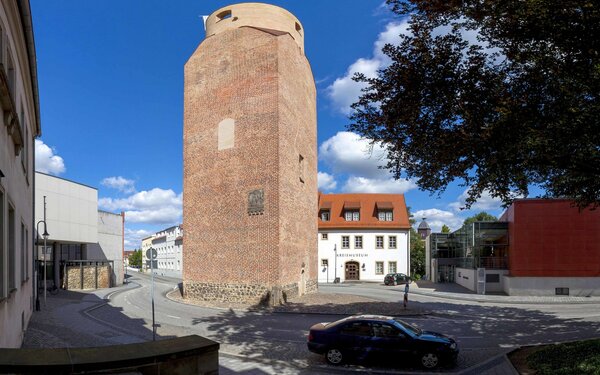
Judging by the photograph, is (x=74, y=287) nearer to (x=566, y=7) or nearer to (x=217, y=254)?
(x=217, y=254)

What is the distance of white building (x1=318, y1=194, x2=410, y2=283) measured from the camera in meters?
50.2

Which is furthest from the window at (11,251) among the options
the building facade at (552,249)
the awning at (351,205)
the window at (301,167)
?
the awning at (351,205)

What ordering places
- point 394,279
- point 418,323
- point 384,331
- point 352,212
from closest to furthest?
point 384,331 < point 418,323 < point 394,279 < point 352,212

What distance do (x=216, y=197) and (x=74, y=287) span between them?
21.3 meters

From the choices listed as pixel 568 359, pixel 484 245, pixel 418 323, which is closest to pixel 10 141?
pixel 568 359

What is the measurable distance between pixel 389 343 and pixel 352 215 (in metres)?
40.9

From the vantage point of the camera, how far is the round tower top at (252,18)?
2972 cm

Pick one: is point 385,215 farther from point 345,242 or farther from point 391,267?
point 391,267

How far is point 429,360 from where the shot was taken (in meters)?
11.8

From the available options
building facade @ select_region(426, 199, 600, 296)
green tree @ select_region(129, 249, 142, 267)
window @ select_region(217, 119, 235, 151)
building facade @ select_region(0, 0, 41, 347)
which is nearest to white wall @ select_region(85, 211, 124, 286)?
window @ select_region(217, 119, 235, 151)

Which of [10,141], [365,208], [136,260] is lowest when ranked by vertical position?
[136,260]

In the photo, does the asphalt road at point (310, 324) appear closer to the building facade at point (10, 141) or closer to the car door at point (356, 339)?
the car door at point (356, 339)

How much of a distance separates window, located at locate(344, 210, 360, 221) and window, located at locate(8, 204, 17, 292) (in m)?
43.5

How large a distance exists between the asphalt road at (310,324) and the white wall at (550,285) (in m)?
4.44
